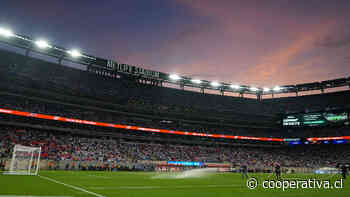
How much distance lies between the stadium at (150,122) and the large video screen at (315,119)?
221 mm

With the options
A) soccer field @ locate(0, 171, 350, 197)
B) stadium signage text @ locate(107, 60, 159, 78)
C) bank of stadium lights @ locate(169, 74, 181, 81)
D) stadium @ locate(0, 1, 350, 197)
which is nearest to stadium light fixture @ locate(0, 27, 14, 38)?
stadium @ locate(0, 1, 350, 197)

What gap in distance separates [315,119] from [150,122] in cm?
4173

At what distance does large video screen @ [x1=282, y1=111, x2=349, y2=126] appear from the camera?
205 ft

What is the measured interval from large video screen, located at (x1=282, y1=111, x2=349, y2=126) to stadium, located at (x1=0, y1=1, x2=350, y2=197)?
0.72 feet

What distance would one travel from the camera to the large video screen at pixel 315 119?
62.6 meters

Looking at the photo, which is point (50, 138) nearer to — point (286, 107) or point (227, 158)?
point (227, 158)

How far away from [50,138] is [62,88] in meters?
12.0

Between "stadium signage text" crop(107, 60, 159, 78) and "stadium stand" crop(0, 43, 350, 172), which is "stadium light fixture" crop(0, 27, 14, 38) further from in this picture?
"stadium signage text" crop(107, 60, 159, 78)

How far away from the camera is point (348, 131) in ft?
215

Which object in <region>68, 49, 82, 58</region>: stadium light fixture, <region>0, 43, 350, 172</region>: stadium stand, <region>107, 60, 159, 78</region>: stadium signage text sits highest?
<region>68, 49, 82, 58</region>: stadium light fixture

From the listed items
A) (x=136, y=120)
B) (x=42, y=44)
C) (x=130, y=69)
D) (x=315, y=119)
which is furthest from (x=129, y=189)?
(x=315, y=119)

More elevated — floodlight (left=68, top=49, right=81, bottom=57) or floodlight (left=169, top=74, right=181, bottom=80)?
floodlight (left=68, top=49, right=81, bottom=57)

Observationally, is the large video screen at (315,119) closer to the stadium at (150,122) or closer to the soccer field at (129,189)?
the stadium at (150,122)

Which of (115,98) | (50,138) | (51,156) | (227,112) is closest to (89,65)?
(115,98)
